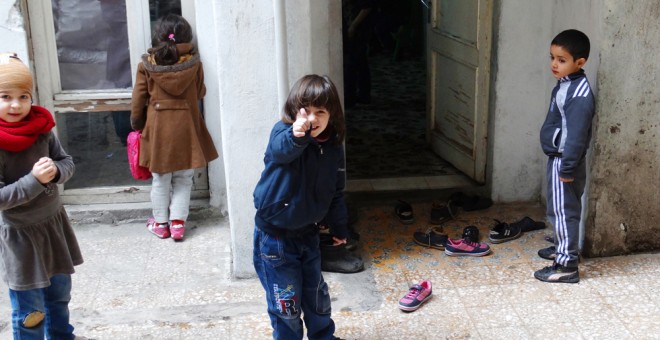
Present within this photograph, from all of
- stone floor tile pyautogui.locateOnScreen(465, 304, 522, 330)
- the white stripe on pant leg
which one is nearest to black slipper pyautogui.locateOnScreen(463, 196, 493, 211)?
the white stripe on pant leg

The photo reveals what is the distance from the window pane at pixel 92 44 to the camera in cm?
604

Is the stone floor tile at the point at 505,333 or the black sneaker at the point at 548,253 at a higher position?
the black sneaker at the point at 548,253

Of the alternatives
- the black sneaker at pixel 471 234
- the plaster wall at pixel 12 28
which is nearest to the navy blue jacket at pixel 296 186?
the black sneaker at pixel 471 234

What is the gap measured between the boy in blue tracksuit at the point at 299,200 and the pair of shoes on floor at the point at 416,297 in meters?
0.75

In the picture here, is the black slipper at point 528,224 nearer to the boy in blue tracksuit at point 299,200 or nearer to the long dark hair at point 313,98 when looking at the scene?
the boy in blue tracksuit at point 299,200

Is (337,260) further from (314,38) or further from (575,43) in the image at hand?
(575,43)

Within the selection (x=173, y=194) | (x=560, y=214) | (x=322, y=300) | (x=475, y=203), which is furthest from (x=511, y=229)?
(x=173, y=194)

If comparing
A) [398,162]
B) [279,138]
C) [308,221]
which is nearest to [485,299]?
[308,221]

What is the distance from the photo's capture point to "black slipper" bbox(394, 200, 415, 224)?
20.1ft

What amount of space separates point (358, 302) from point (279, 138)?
1.54 m

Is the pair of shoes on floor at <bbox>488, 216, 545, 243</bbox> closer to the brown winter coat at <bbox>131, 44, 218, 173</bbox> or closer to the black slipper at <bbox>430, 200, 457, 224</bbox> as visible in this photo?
the black slipper at <bbox>430, 200, 457, 224</bbox>

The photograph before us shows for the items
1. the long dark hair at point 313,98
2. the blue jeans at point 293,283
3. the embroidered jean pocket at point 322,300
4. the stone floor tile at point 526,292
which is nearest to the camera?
the long dark hair at point 313,98

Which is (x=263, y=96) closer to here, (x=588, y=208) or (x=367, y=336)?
(x=367, y=336)

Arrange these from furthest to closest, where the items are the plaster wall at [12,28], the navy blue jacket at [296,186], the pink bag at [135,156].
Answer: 1. the pink bag at [135,156]
2. the plaster wall at [12,28]
3. the navy blue jacket at [296,186]
